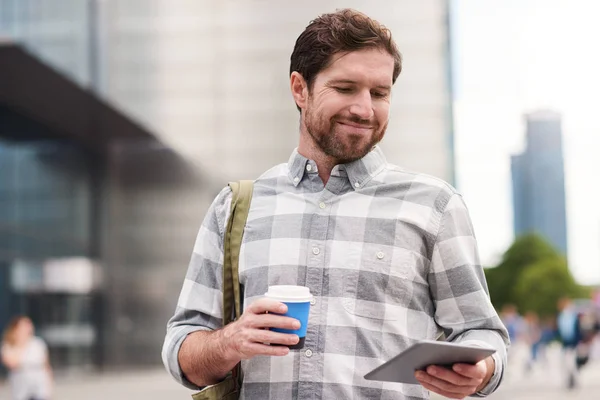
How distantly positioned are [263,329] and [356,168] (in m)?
0.50

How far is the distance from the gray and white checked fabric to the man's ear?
0.50 ft

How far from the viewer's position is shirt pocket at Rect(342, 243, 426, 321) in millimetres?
1853

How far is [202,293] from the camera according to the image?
6.53ft

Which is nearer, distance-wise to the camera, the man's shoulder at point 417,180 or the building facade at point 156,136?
the man's shoulder at point 417,180

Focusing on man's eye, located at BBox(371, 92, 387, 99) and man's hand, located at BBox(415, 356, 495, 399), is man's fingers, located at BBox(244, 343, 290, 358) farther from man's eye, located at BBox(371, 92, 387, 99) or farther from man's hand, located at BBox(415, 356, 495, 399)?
man's eye, located at BBox(371, 92, 387, 99)

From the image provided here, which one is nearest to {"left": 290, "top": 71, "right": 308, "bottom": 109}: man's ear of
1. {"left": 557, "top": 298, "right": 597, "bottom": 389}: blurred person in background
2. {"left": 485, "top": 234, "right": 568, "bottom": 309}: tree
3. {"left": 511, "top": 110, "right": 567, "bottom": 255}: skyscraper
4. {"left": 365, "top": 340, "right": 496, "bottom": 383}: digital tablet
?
{"left": 365, "top": 340, "right": 496, "bottom": 383}: digital tablet

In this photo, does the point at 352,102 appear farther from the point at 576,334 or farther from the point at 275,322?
the point at 576,334

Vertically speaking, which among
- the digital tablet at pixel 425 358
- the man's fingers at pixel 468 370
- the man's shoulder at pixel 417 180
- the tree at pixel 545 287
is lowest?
the tree at pixel 545 287

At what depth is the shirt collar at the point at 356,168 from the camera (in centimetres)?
197

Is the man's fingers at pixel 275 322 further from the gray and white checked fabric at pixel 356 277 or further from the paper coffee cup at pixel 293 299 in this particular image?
the gray and white checked fabric at pixel 356 277

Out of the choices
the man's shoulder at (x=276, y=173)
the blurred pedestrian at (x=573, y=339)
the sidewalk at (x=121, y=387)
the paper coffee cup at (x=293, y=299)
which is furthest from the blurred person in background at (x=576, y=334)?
the paper coffee cup at (x=293, y=299)

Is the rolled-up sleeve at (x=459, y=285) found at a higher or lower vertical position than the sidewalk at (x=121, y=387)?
higher

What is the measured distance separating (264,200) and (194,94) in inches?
800

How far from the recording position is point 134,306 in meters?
22.3
